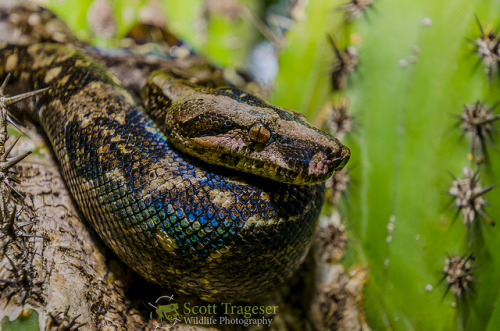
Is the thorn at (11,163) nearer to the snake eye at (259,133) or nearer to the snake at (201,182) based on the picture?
the snake at (201,182)

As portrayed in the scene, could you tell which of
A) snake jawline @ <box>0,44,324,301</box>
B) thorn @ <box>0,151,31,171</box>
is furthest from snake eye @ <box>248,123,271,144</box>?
thorn @ <box>0,151,31,171</box>

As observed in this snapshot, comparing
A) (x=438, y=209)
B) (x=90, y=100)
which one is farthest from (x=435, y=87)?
(x=90, y=100)

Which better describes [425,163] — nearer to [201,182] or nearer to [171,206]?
[201,182]

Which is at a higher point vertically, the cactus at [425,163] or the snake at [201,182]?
the cactus at [425,163]

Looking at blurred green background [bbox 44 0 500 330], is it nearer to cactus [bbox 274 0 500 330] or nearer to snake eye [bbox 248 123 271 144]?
cactus [bbox 274 0 500 330]

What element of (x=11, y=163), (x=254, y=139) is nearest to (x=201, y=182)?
(x=254, y=139)

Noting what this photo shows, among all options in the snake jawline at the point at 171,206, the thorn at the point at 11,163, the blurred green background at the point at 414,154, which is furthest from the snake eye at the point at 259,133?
the thorn at the point at 11,163
